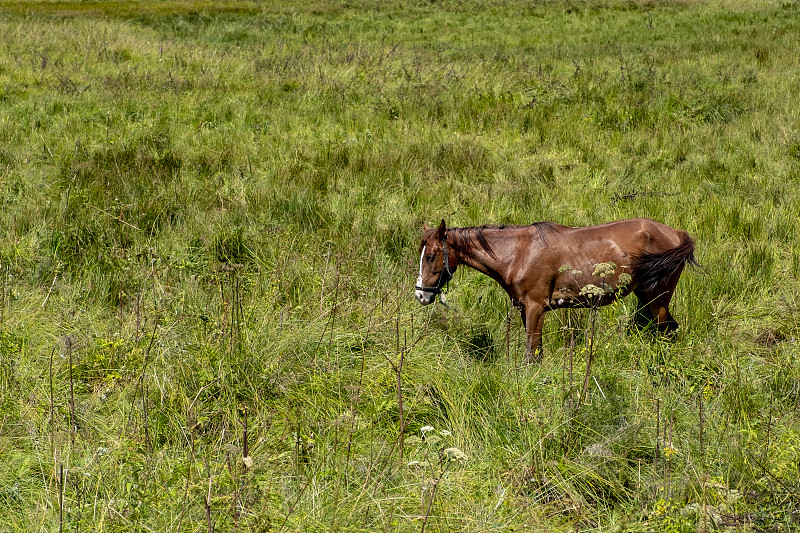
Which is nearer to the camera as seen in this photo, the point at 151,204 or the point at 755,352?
the point at 755,352

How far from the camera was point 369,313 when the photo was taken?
479 centimetres

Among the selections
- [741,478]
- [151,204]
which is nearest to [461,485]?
[741,478]

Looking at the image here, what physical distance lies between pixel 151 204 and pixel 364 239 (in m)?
2.24

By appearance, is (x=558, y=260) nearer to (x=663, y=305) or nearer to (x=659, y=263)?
(x=659, y=263)

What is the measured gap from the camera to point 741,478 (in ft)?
9.85

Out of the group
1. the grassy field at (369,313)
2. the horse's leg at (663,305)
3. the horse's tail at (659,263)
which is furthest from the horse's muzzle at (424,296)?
the horse's leg at (663,305)

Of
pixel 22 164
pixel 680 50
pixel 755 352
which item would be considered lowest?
pixel 755 352

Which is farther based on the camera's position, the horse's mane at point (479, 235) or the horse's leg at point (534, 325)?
the horse's mane at point (479, 235)

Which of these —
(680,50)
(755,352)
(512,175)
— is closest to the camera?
(755,352)

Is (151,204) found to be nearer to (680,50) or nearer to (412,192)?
(412,192)

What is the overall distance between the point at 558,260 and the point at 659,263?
2.21 feet

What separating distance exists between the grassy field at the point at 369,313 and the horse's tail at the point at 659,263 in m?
0.42

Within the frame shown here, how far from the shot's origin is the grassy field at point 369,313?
301 cm

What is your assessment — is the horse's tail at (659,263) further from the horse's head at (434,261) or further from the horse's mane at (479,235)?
the horse's head at (434,261)
